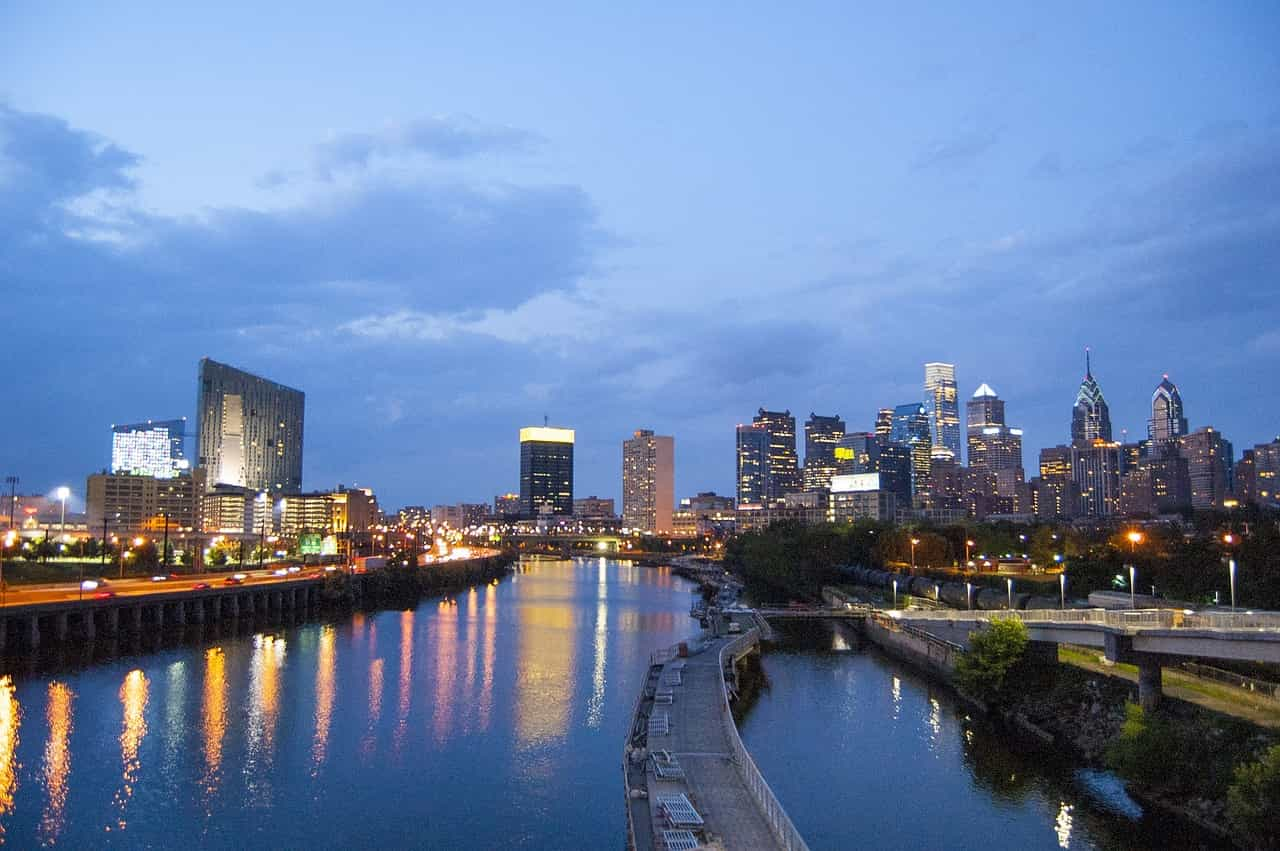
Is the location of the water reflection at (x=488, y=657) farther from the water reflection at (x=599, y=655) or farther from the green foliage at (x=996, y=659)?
the green foliage at (x=996, y=659)

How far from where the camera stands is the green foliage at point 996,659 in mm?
44875

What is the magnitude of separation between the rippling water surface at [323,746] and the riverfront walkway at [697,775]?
7.75 feet

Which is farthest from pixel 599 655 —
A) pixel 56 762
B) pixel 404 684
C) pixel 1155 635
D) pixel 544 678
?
pixel 1155 635

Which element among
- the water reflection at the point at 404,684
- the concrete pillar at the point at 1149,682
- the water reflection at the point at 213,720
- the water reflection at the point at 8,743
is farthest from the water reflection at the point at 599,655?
the concrete pillar at the point at 1149,682

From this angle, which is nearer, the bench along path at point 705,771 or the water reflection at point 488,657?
the bench along path at point 705,771

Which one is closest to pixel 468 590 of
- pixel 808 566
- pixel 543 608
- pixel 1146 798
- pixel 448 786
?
pixel 543 608

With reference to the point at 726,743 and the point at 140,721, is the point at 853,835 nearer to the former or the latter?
the point at 726,743

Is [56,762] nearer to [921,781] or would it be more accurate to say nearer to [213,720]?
[213,720]

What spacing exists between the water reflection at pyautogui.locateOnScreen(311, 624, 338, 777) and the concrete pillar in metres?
31.6

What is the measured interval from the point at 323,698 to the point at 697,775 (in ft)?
90.6

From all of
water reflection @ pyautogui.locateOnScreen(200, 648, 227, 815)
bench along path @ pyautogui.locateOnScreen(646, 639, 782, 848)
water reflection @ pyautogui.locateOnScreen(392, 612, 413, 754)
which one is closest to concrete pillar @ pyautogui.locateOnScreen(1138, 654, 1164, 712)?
bench along path @ pyautogui.locateOnScreen(646, 639, 782, 848)

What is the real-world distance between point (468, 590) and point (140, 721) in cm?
9359

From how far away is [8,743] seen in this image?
38.7 metres

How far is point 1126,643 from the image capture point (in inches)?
1469
